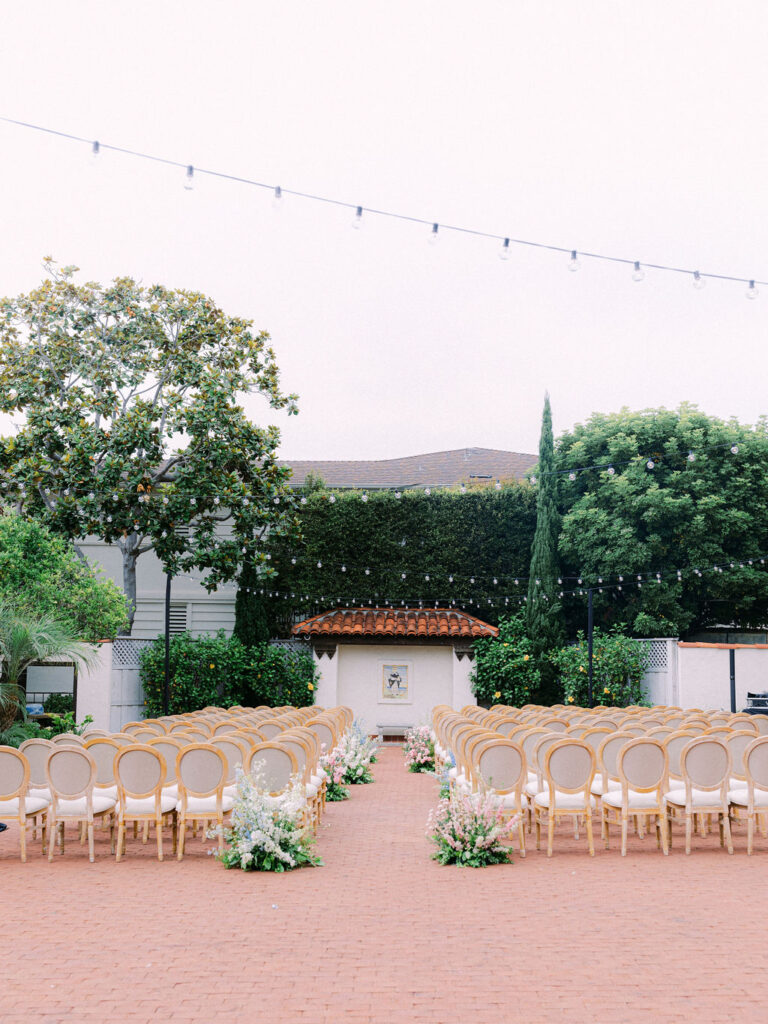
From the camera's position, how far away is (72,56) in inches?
290

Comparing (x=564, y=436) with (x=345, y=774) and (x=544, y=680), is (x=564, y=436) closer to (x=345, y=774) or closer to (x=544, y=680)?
(x=544, y=680)

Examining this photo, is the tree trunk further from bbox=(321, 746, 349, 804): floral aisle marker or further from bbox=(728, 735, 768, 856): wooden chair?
bbox=(728, 735, 768, 856): wooden chair

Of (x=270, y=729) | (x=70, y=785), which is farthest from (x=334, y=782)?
(x=70, y=785)

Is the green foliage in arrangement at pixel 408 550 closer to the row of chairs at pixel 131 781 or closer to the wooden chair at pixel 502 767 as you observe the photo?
the row of chairs at pixel 131 781

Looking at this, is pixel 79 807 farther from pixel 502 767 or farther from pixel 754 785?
pixel 754 785

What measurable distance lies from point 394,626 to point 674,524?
784 centimetres

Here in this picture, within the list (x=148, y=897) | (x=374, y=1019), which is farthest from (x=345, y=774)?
(x=374, y=1019)

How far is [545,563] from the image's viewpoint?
88.8 feet

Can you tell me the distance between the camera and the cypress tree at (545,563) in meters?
26.5

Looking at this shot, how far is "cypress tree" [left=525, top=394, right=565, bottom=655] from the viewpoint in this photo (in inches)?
1041

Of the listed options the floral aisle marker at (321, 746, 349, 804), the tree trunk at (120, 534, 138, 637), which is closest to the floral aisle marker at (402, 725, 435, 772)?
the floral aisle marker at (321, 746, 349, 804)

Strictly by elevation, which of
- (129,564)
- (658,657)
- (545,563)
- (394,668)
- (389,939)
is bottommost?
(389,939)

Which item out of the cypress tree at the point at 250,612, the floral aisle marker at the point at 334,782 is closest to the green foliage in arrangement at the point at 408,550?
the cypress tree at the point at 250,612

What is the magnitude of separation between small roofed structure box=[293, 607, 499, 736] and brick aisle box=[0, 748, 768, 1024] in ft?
54.4
